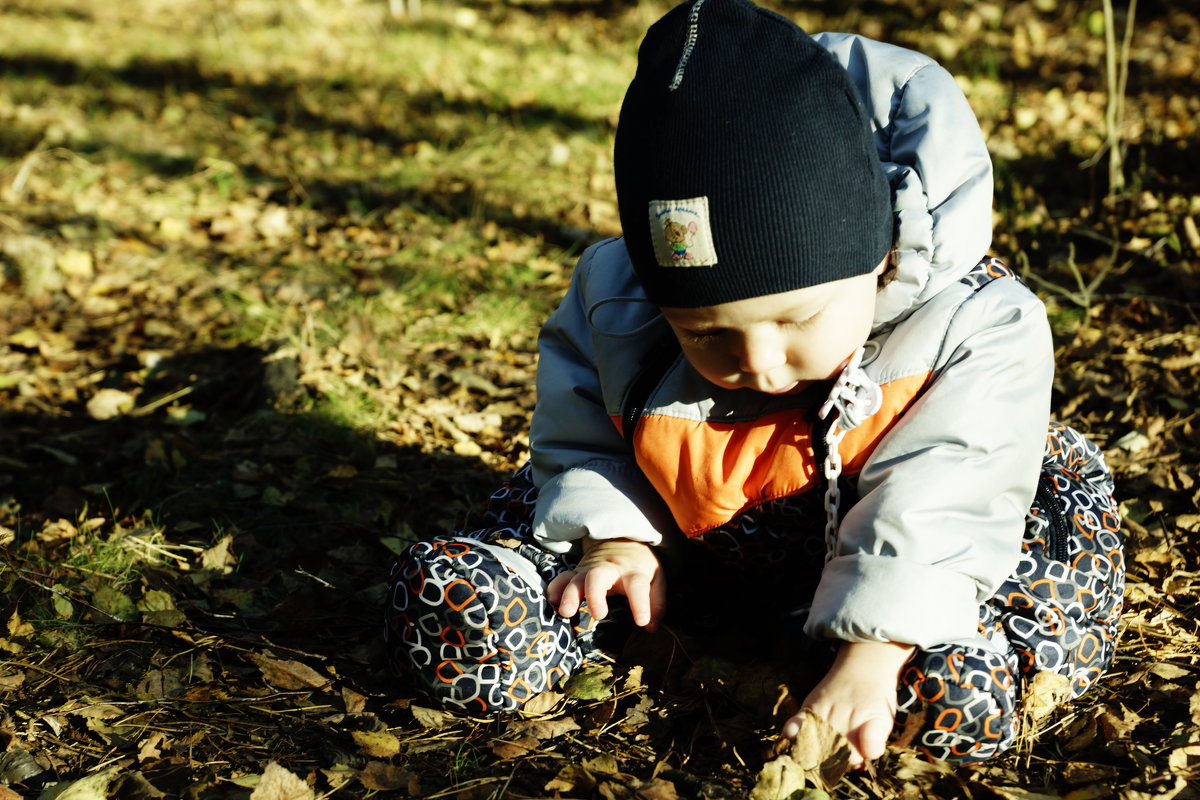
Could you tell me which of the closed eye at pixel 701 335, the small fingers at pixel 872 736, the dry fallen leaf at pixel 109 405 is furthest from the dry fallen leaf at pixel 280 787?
the dry fallen leaf at pixel 109 405

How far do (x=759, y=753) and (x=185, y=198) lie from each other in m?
5.13

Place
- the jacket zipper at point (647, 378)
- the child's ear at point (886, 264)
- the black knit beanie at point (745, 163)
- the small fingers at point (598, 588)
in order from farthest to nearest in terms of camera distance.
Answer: the jacket zipper at point (647, 378)
the small fingers at point (598, 588)
the child's ear at point (886, 264)
the black knit beanie at point (745, 163)

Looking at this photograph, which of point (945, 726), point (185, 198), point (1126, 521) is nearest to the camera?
point (945, 726)

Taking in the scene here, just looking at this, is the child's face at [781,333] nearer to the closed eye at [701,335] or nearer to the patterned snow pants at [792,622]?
the closed eye at [701,335]

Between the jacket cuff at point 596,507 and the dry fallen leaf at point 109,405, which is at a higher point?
the jacket cuff at point 596,507

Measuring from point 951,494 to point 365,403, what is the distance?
2436mm

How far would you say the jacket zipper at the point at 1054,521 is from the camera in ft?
7.75

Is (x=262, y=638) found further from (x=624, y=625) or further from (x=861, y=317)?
(x=861, y=317)

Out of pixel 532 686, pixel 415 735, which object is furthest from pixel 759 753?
pixel 415 735

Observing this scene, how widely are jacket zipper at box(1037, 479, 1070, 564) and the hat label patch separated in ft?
3.63

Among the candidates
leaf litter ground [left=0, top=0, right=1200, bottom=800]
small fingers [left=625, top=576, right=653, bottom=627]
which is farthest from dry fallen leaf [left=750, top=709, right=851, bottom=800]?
small fingers [left=625, top=576, right=653, bottom=627]

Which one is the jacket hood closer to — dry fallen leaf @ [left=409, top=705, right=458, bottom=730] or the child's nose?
the child's nose

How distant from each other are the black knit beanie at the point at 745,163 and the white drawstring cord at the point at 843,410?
0.81 ft

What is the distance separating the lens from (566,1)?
480 inches
